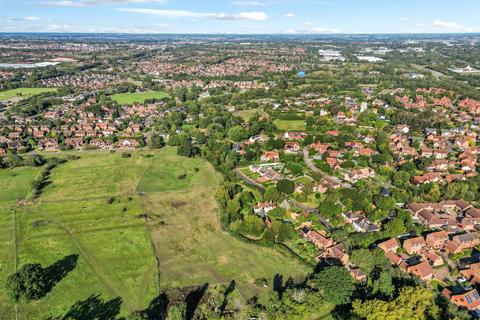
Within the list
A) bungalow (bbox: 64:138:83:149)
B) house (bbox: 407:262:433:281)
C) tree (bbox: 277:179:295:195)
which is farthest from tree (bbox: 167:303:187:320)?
bungalow (bbox: 64:138:83:149)

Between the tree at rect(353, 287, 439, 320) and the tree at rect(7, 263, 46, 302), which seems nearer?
the tree at rect(353, 287, 439, 320)

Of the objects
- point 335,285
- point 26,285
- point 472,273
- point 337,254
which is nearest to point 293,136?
point 337,254

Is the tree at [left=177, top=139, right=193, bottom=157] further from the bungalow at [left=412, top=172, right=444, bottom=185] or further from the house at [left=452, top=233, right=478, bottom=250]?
the house at [left=452, top=233, right=478, bottom=250]

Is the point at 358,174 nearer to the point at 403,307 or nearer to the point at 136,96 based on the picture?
the point at 403,307

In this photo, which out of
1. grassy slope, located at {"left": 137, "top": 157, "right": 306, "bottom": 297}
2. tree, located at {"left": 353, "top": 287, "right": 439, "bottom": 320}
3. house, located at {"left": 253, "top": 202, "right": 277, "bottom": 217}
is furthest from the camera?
house, located at {"left": 253, "top": 202, "right": 277, "bottom": 217}

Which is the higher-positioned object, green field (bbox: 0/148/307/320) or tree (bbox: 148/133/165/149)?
tree (bbox: 148/133/165/149)

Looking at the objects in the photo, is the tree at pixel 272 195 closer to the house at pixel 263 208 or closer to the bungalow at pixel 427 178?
the house at pixel 263 208

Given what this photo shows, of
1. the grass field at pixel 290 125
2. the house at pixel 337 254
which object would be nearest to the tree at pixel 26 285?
the house at pixel 337 254
